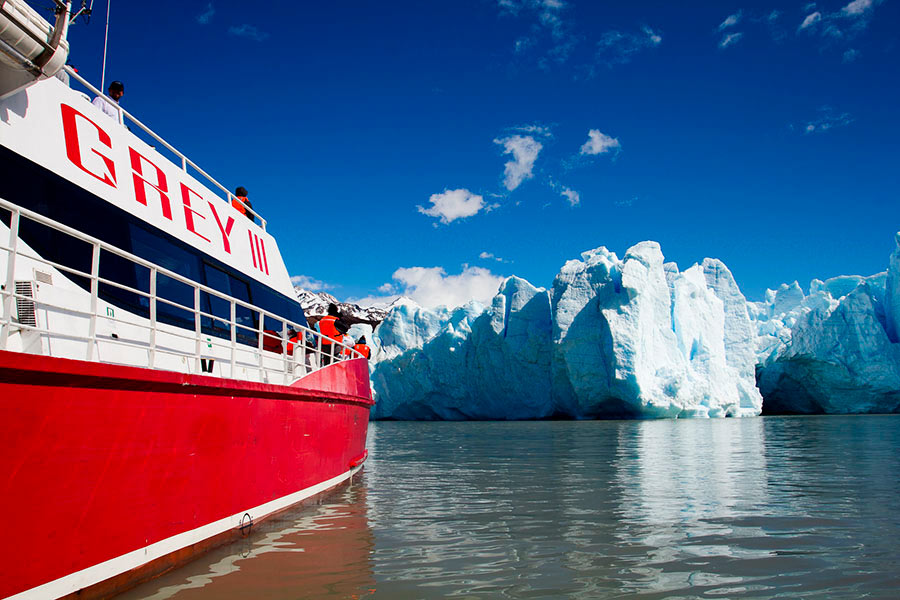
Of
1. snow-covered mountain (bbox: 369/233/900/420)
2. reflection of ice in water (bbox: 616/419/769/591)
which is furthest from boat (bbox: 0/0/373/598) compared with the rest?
snow-covered mountain (bbox: 369/233/900/420)

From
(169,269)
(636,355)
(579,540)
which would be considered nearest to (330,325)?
(169,269)

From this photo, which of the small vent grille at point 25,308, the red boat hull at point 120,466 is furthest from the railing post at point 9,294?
the small vent grille at point 25,308

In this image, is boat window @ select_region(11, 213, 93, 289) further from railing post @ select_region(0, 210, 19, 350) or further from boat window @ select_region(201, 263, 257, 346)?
boat window @ select_region(201, 263, 257, 346)

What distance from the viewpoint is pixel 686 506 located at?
5.69 metres

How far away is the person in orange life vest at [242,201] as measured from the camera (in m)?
6.83

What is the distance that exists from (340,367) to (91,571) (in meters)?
3.98

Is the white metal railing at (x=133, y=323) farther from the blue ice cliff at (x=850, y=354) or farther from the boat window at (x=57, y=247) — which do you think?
the blue ice cliff at (x=850, y=354)

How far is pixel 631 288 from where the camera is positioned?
29109 millimetres

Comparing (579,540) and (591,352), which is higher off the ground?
(591,352)

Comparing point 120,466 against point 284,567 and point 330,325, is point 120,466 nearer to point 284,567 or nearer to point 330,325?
point 284,567

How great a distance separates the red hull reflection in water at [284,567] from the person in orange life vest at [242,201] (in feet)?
11.4

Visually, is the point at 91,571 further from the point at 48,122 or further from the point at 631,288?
the point at 631,288

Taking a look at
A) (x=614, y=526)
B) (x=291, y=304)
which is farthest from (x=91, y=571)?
(x=291, y=304)

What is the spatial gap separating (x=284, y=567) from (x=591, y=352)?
2765 centimetres
